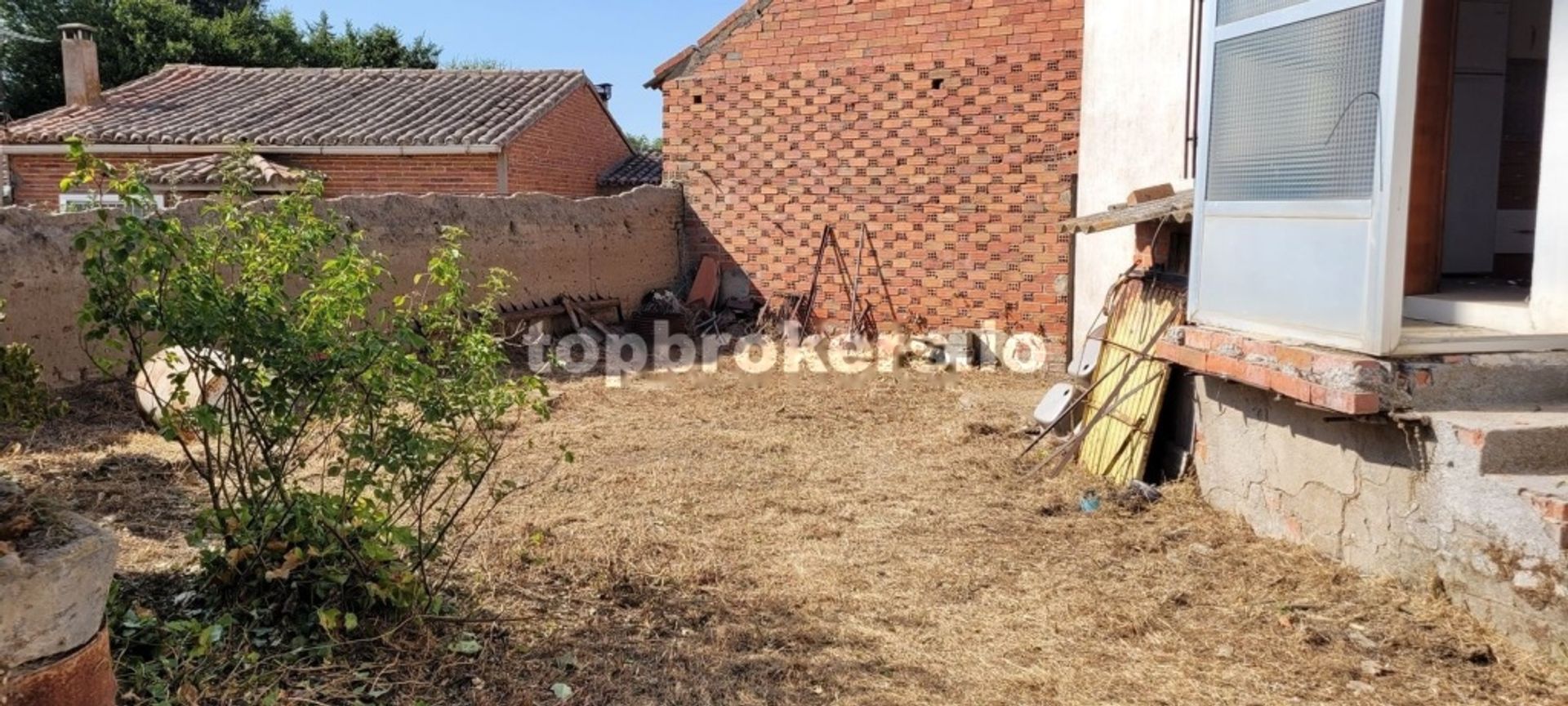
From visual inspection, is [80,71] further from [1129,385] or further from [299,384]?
[1129,385]

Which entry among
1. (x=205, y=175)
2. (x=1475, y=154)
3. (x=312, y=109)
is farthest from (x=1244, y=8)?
(x=312, y=109)

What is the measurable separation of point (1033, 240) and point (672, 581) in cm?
767

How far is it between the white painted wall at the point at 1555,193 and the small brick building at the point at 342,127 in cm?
1244

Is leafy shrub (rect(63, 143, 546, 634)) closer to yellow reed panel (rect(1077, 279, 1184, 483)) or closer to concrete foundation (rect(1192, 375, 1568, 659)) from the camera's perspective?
concrete foundation (rect(1192, 375, 1568, 659))

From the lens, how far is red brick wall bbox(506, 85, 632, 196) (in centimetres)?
1512

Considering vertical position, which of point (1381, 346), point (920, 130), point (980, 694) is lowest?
point (980, 694)

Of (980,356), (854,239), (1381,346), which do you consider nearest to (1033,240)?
(980,356)

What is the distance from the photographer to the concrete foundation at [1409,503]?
3.43 meters

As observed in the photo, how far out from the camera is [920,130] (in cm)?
1153

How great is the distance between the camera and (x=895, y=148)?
1170 centimetres

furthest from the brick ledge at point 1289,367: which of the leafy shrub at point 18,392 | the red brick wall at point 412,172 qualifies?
the red brick wall at point 412,172

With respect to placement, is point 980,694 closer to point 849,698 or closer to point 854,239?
point 849,698

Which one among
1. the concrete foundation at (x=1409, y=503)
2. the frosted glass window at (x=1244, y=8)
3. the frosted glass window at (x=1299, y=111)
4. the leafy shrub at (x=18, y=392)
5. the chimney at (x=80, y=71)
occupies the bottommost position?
the concrete foundation at (x=1409, y=503)

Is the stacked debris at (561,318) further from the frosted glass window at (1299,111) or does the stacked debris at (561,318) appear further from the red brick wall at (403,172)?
the frosted glass window at (1299,111)
